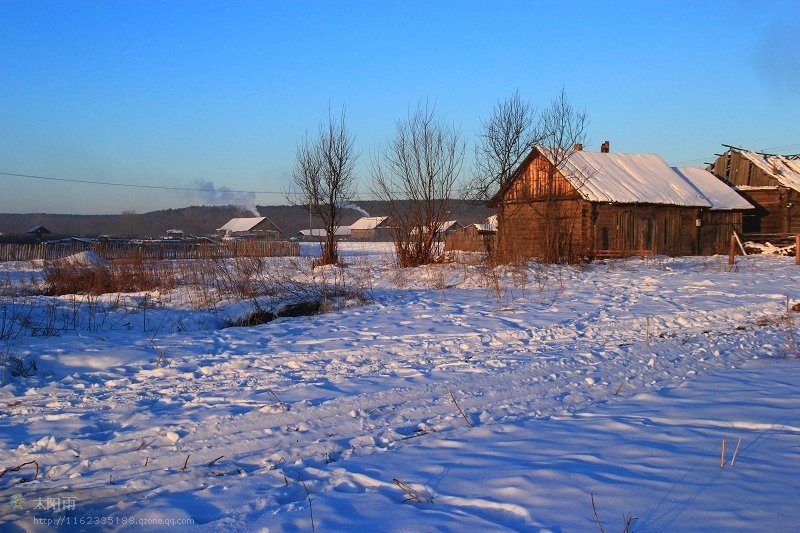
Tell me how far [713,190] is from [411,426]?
33281 millimetres

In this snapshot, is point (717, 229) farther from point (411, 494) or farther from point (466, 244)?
point (411, 494)

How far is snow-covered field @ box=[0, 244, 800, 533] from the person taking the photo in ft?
11.5

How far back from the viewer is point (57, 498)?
12.5ft

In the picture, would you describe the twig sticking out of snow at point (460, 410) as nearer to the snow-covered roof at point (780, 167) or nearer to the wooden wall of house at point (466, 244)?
the wooden wall of house at point (466, 244)

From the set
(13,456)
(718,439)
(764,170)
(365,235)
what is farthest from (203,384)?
(365,235)

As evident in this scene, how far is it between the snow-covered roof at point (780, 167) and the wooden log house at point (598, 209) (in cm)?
619

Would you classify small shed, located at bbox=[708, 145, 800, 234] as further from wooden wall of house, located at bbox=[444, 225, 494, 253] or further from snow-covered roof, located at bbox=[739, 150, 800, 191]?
wooden wall of house, located at bbox=[444, 225, 494, 253]

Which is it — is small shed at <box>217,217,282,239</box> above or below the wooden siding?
below

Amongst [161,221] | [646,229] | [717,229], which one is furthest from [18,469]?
[161,221]

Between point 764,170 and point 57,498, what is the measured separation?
39.0 meters

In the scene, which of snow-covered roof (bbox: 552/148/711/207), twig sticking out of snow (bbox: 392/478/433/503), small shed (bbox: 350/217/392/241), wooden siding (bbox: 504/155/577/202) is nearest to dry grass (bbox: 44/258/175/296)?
twig sticking out of snow (bbox: 392/478/433/503)

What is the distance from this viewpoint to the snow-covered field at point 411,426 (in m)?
3.50

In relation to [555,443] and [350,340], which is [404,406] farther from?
[350,340]

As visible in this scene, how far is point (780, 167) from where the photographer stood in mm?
35625
